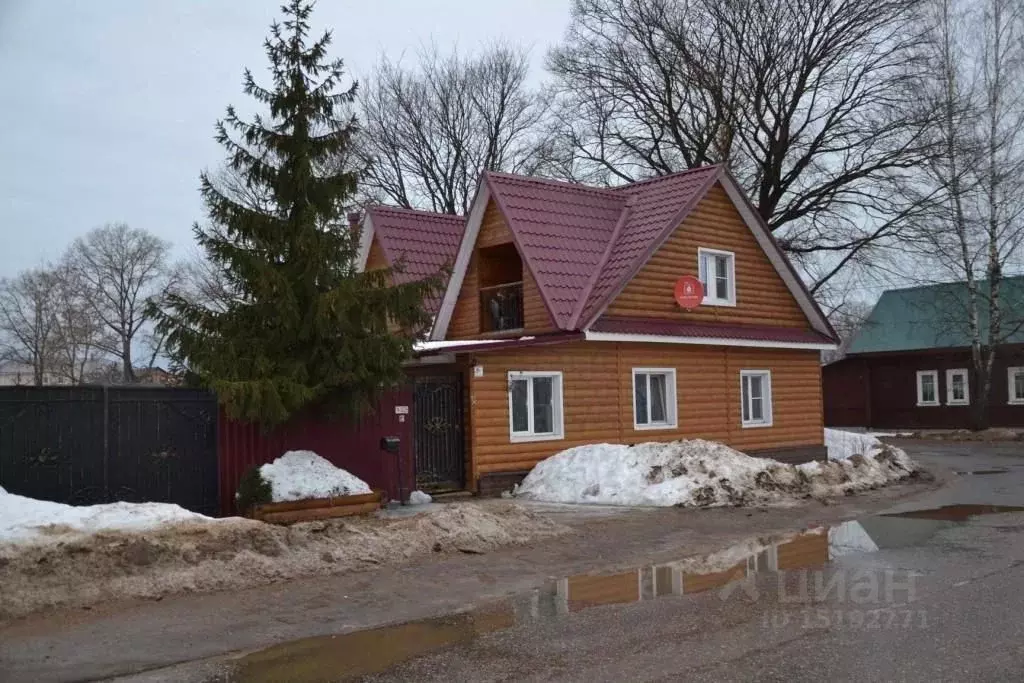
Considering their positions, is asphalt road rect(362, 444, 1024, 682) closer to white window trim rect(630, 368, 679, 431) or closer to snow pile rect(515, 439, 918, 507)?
snow pile rect(515, 439, 918, 507)

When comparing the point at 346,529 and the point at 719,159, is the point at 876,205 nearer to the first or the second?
the point at 719,159

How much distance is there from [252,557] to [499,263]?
517 inches

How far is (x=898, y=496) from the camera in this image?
18.0 meters

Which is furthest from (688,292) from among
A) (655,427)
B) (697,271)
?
(655,427)

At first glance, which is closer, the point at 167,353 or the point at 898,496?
the point at 167,353

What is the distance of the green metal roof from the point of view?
41.2m

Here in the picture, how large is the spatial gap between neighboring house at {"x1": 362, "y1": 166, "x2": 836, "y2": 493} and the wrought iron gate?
3 centimetres

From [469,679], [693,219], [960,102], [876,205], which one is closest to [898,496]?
[693,219]

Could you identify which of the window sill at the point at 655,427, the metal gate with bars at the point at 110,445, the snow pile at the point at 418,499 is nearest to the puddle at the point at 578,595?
the snow pile at the point at 418,499

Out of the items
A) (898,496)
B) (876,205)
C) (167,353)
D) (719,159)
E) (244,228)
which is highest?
(719,159)

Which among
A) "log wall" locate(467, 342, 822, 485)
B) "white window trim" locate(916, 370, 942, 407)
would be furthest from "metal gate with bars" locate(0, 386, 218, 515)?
"white window trim" locate(916, 370, 942, 407)

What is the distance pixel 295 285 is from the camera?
14.5 m

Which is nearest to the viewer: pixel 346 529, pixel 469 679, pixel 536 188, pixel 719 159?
pixel 469 679

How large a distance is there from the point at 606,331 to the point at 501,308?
291 centimetres
